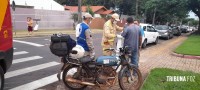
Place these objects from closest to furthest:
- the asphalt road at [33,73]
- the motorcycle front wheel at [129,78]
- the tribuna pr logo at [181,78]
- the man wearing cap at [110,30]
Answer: the motorcycle front wheel at [129,78] → the asphalt road at [33,73] → the tribuna pr logo at [181,78] → the man wearing cap at [110,30]

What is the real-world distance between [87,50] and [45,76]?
218cm

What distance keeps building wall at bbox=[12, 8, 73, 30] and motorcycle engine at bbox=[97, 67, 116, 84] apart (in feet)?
82.9

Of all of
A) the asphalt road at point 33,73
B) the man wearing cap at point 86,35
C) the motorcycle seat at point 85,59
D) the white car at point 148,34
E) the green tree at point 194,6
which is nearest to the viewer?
the motorcycle seat at point 85,59

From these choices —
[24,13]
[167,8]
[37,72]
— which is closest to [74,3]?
[167,8]

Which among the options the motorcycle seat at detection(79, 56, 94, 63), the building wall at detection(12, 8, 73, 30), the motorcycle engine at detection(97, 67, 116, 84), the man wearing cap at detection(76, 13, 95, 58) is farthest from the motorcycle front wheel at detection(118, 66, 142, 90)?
the building wall at detection(12, 8, 73, 30)

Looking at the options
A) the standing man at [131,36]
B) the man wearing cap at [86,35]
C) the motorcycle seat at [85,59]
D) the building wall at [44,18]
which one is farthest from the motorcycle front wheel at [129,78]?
the building wall at [44,18]

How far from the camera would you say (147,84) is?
7992 millimetres

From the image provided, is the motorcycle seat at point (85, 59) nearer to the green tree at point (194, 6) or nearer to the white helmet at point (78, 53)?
the white helmet at point (78, 53)

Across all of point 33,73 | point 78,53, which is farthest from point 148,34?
point 78,53

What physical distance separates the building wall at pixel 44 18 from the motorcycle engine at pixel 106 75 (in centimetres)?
2525

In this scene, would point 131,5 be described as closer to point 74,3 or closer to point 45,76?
point 74,3

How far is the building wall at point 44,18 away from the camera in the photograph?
1298 inches

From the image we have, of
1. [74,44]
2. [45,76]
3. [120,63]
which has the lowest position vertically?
[45,76]

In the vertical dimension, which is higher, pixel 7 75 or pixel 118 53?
pixel 118 53
